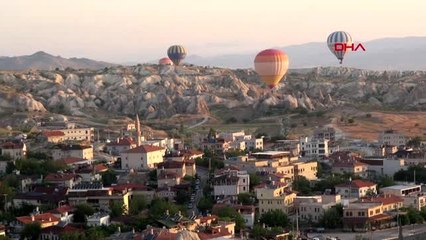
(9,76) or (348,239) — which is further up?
(9,76)

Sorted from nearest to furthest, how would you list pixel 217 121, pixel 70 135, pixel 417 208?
pixel 417 208 < pixel 70 135 < pixel 217 121

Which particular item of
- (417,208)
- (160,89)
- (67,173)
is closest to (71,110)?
(160,89)

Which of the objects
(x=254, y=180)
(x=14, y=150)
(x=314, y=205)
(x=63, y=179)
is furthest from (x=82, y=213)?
(x=14, y=150)

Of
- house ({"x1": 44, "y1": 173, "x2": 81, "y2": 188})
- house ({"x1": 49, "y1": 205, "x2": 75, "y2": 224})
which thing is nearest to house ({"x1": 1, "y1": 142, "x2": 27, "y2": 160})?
house ({"x1": 44, "y1": 173, "x2": 81, "y2": 188})

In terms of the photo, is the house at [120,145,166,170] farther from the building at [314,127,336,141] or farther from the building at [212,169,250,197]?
the building at [314,127,336,141]

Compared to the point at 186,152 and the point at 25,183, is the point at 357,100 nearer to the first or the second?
the point at 186,152
